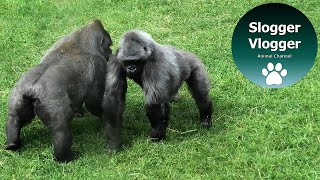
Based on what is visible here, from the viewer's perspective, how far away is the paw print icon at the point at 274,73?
6312mm

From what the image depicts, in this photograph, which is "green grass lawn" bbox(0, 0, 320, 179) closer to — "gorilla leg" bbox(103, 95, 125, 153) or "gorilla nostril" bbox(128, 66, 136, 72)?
"gorilla leg" bbox(103, 95, 125, 153)

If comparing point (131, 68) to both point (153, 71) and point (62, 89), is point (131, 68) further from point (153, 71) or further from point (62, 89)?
point (62, 89)

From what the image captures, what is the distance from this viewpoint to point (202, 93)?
5828 mm

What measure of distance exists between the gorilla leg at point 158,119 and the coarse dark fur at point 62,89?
0.73 m

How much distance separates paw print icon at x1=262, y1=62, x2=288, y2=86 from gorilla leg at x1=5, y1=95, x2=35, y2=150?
2.69 meters

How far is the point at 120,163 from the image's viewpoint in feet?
16.9

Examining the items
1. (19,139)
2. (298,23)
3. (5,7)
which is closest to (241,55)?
(298,23)

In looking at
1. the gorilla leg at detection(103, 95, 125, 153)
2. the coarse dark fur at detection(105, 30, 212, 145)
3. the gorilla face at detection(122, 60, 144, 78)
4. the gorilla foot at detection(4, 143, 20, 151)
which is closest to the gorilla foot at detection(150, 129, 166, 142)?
the coarse dark fur at detection(105, 30, 212, 145)

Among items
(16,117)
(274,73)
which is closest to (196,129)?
(274,73)

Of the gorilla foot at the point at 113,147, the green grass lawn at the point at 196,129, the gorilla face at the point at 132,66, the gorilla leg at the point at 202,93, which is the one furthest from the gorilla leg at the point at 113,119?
the gorilla leg at the point at 202,93

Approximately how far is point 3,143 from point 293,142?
282 centimetres

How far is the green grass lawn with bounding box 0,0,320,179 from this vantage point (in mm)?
4930

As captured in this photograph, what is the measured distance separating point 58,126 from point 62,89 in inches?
14.9

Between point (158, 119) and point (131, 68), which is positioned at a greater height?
point (131, 68)
